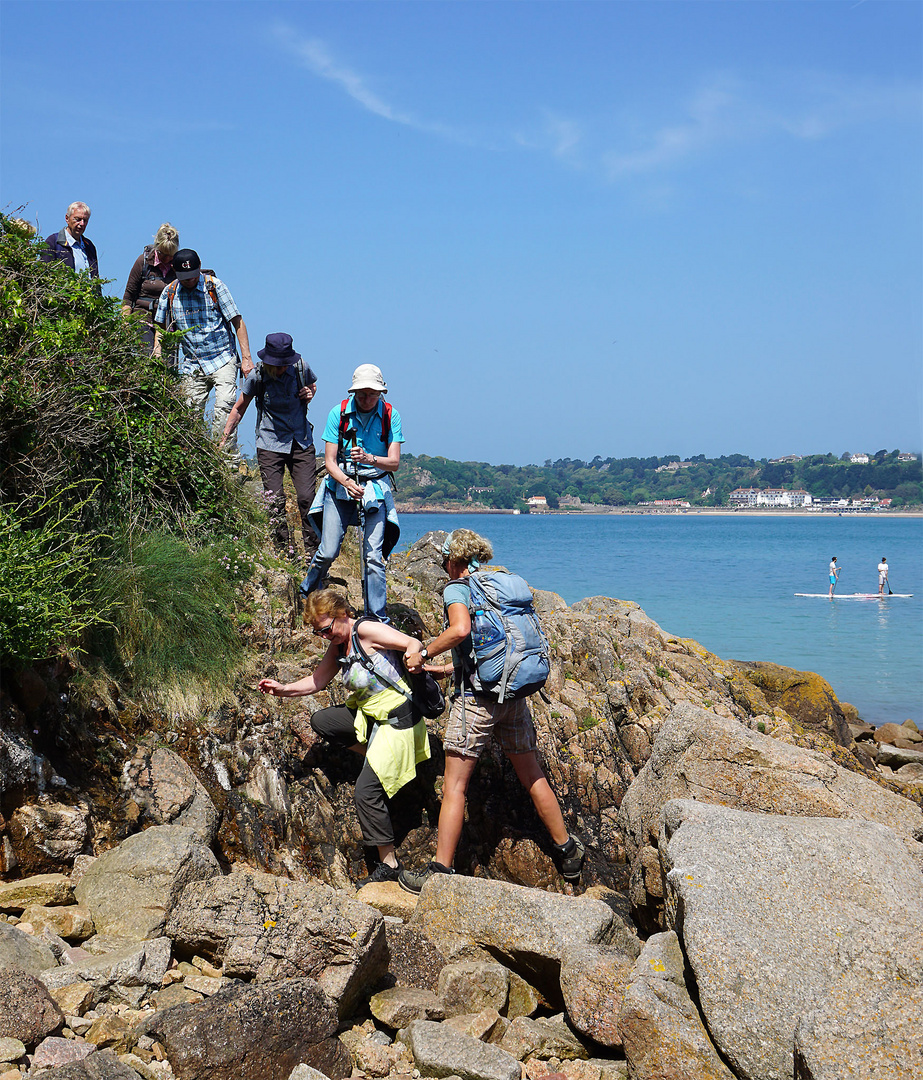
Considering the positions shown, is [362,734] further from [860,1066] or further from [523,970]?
[860,1066]

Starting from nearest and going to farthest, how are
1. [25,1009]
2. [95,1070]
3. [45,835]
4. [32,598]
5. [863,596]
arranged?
[95,1070]
[25,1009]
[45,835]
[32,598]
[863,596]

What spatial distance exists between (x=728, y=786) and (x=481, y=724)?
1911mm

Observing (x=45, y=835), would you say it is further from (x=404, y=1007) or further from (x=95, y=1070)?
(x=404, y=1007)

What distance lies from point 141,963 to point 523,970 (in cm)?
233

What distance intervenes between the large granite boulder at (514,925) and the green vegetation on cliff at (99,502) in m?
2.66

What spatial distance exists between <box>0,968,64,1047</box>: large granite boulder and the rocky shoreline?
0.4 inches

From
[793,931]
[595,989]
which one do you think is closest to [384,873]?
[595,989]

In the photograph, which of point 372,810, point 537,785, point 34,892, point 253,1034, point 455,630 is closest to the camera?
point 253,1034

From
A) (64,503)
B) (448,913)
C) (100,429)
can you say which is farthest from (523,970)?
(100,429)

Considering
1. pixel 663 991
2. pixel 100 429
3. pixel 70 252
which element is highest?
pixel 70 252

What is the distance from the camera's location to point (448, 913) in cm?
564

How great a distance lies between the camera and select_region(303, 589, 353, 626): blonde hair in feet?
20.6

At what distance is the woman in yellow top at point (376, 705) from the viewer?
248 inches

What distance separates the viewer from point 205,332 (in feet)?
31.3
